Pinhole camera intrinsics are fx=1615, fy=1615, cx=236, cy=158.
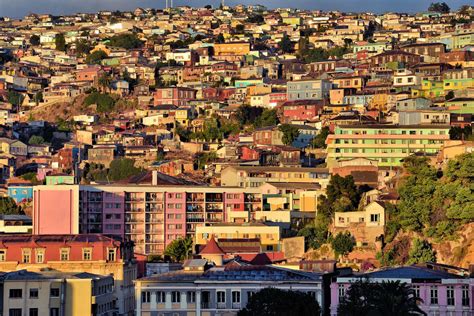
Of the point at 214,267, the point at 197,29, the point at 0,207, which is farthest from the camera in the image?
the point at 197,29

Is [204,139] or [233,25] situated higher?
[233,25]

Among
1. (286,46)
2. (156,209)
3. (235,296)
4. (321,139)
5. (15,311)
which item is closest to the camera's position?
(235,296)

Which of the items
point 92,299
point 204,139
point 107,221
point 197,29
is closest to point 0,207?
point 107,221

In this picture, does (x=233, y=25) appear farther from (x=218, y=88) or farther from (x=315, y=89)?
(x=315, y=89)

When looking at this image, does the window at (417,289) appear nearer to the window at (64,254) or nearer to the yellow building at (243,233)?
the window at (64,254)

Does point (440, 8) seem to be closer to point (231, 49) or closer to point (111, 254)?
point (231, 49)

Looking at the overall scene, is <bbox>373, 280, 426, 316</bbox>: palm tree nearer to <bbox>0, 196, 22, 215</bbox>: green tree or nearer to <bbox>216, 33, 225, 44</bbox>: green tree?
<bbox>0, 196, 22, 215</bbox>: green tree

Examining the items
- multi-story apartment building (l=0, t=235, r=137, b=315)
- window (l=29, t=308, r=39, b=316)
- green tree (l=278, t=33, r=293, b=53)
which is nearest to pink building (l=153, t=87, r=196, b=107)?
green tree (l=278, t=33, r=293, b=53)

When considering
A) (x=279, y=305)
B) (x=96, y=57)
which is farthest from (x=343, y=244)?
(x=96, y=57)
